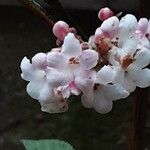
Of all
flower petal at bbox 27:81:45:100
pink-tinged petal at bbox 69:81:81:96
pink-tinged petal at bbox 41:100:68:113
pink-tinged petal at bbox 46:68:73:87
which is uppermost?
pink-tinged petal at bbox 46:68:73:87

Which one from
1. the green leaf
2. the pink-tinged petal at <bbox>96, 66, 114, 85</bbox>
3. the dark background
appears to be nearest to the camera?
the pink-tinged petal at <bbox>96, 66, 114, 85</bbox>

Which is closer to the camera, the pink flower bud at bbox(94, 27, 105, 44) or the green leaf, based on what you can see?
the pink flower bud at bbox(94, 27, 105, 44)

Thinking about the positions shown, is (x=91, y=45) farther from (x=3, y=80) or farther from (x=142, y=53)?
(x=3, y=80)

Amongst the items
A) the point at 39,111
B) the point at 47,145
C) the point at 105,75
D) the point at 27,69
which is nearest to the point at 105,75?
the point at 105,75

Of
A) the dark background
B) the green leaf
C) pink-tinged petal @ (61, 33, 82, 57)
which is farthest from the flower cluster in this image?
the dark background

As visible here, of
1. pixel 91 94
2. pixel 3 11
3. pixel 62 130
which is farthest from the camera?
pixel 3 11

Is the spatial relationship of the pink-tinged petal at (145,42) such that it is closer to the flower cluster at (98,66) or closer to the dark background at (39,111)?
the flower cluster at (98,66)

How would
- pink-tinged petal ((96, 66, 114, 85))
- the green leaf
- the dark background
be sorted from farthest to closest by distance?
1. the dark background
2. the green leaf
3. pink-tinged petal ((96, 66, 114, 85))

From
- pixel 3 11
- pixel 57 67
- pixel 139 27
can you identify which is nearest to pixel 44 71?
pixel 57 67

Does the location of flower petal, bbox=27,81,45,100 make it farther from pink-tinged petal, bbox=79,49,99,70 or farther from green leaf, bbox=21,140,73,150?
green leaf, bbox=21,140,73,150
